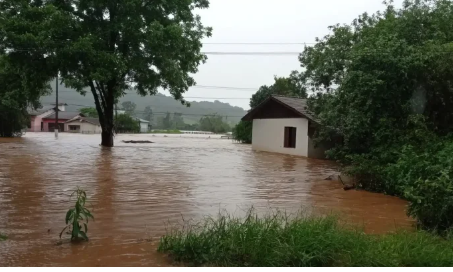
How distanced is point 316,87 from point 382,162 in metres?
8.80

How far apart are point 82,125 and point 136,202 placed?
66441mm

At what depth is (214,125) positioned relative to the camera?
9481 centimetres

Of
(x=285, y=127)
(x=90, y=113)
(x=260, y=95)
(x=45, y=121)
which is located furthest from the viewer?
(x=90, y=113)

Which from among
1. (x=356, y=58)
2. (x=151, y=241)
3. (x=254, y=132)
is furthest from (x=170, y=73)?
(x=151, y=241)

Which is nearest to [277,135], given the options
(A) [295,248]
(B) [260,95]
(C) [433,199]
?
(B) [260,95]

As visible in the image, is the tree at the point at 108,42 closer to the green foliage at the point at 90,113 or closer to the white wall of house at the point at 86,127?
the white wall of house at the point at 86,127

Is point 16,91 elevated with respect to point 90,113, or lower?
lower

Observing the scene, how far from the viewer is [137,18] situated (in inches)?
969

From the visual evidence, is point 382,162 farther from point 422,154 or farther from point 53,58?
point 53,58

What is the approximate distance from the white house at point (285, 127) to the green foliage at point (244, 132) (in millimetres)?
11248

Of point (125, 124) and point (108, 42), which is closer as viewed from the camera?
point (108, 42)

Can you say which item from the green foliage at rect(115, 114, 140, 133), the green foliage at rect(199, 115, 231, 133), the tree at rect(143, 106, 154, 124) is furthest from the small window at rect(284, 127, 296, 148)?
the tree at rect(143, 106, 154, 124)

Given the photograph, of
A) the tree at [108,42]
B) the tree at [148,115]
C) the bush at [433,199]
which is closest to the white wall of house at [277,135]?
the tree at [108,42]

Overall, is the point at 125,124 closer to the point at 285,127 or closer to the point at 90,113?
the point at 90,113
